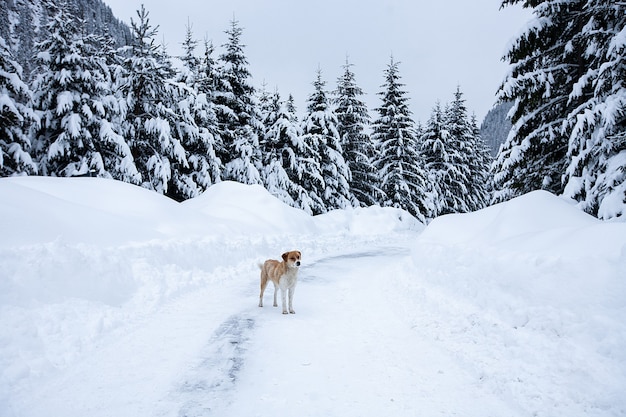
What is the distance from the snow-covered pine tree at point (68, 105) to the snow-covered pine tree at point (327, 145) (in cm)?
1392

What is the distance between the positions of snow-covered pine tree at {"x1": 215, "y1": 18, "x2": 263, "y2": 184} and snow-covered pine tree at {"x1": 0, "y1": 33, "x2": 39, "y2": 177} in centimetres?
1055

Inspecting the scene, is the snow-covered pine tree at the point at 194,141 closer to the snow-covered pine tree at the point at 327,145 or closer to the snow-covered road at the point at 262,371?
the snow-covered pine tree at the point at 327,145

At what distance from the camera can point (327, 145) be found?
28.6 meters

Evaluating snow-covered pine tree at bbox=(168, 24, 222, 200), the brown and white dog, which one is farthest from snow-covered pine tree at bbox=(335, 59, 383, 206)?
the brown and white dog

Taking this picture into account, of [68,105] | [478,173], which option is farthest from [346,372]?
[478,173]

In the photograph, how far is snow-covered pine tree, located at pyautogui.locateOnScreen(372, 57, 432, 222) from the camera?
102ft

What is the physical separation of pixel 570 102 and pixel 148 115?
19624mm

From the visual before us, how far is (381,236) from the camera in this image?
23.6m

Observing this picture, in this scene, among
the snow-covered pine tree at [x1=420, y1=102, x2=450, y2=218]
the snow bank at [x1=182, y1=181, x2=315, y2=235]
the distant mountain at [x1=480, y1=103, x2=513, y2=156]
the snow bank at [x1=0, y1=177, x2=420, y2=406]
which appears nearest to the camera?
the snow bank at [x1=0, y1=177, x2=420, y2=406]

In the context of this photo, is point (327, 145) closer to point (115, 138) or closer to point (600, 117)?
point (115, 138)

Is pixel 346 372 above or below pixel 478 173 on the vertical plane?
below

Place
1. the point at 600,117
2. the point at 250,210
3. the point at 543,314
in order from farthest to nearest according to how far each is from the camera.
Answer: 1. the point at 250,210
2. the point at 600,117
3. the point at 543,314

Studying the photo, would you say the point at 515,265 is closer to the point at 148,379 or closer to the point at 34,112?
the point at 148,379

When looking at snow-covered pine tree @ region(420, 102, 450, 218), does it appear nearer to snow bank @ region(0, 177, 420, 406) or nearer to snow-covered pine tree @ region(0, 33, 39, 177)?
snow bank @ region(0, 177, 420, 406)
